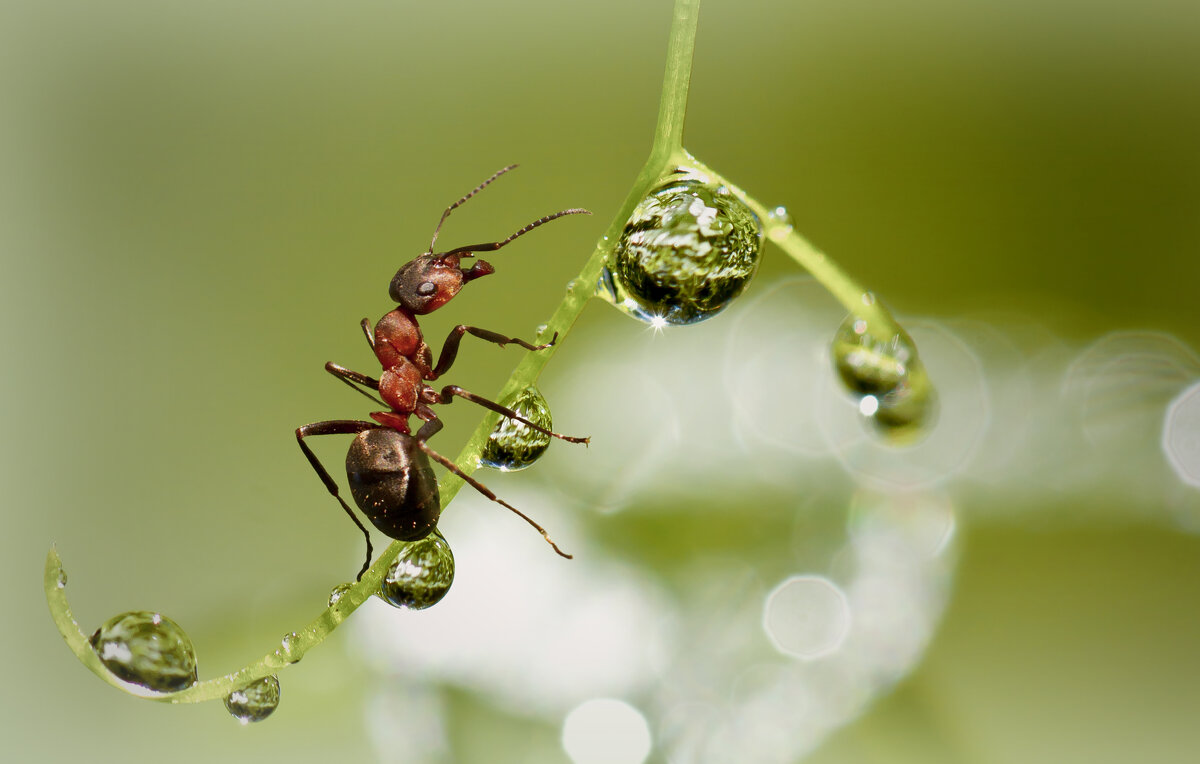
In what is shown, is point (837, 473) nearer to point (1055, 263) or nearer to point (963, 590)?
point (963, 590)

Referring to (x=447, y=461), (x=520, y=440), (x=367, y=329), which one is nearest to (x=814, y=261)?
(x=520, y=440)

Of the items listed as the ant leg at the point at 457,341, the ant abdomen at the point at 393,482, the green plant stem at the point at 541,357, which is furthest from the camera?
the ant leg at the point at 457,341

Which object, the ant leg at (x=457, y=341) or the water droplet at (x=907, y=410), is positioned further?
the ant leg at (x=457, y=341)

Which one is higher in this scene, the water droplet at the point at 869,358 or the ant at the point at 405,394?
the water droplet at the point at 869,358

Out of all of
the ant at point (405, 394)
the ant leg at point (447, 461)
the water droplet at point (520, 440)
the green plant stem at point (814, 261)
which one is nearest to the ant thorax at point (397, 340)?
the ant at point (405, 394)

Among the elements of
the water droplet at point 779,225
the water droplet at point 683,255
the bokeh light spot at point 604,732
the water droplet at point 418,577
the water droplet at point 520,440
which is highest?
the water droplet at point 779,225

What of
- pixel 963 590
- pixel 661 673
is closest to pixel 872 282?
pixel 963 590

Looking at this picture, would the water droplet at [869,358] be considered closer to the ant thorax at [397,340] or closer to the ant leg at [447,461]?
the ant leg at [447,461]

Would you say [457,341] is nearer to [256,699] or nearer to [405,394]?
[405,394]
